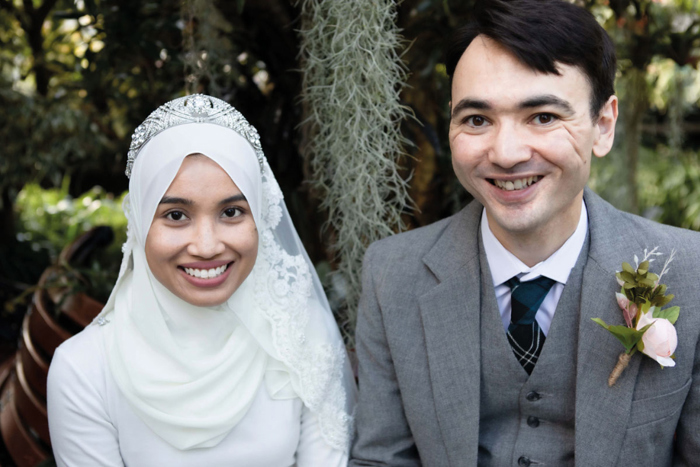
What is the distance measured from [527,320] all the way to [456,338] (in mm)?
180

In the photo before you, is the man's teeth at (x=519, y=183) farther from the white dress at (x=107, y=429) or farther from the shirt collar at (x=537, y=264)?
the white dress at (x=107, y=429)

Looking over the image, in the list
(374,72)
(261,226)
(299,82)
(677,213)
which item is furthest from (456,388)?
(677,213)

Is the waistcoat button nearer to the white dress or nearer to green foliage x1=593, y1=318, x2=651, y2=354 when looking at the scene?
green foliage x1=593, y1=318, x2=651, y2=354

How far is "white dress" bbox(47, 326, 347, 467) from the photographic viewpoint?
154cm

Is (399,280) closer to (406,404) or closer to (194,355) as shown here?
(406,404)

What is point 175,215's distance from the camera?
4.91 ft

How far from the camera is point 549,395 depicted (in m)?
1.53

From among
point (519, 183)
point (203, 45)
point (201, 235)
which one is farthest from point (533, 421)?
point (203, 45)

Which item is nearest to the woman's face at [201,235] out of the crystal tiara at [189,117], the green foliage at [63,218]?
the crystal tiara at [189,117]

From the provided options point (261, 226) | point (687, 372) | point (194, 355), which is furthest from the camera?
point (261, 226)

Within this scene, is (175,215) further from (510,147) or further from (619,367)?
(619,367)

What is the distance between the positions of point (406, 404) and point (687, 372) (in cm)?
67

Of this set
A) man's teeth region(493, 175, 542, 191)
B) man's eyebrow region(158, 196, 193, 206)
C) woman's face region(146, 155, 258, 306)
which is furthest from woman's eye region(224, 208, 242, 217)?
man's teeth region(493, 175, 542, 191)

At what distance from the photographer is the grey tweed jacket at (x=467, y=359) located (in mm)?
1469
